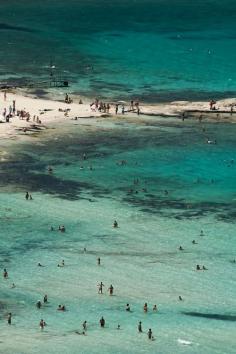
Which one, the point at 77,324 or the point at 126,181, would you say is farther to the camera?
the point at 126,181

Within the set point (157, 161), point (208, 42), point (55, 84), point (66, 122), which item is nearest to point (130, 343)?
point (157, 161)

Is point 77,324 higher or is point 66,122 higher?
point 66,122

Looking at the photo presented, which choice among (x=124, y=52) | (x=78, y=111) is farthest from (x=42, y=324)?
(x=124, y=52)

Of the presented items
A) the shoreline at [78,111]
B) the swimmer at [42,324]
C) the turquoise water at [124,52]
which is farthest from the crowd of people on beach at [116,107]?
the swimmer at [42,324]

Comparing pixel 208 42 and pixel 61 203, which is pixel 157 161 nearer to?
pixel 61 203

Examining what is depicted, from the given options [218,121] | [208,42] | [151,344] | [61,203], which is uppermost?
[208,42]

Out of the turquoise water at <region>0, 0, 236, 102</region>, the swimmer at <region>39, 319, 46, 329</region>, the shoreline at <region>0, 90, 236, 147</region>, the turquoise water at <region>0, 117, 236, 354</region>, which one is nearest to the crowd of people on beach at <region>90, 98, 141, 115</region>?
the shoreline at <region>0, 90, 236, 147</region>

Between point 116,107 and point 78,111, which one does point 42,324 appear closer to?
point 78,111

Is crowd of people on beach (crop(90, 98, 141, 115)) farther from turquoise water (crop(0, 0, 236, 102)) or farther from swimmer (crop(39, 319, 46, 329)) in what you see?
swimmer (crop(39, 319, 46, 329))
